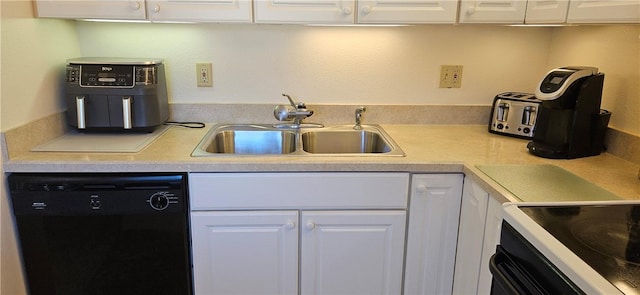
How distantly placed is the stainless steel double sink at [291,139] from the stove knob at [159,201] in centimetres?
46

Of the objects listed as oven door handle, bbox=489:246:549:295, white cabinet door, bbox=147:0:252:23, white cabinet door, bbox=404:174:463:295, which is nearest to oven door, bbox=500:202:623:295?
oven door handle, bbox=489:246:549:295

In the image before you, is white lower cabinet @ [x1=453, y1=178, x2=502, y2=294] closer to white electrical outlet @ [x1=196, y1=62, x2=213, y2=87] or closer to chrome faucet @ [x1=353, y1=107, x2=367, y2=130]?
chrome faucet @ [x1=353, y1=107, x2=367, y2=130]

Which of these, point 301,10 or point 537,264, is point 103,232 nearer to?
point 301,10

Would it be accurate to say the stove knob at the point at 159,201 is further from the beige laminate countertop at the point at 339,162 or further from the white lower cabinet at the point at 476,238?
the white lower cabinet at the point at 476,238

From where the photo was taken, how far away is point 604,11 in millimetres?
1271

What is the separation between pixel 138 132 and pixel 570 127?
5.53ft

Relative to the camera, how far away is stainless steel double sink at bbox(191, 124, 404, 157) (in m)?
1.87

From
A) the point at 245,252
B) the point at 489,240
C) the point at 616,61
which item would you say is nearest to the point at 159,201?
the point at 245,252

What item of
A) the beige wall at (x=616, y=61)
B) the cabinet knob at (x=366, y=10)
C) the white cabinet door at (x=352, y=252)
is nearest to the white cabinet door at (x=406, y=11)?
the cabinet knob at (x=366, y=10)

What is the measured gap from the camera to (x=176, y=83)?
6.31 ft

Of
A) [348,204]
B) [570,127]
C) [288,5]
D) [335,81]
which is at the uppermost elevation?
[288,5]

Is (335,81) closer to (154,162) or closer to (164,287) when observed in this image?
(154,162)

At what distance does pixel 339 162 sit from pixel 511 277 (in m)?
0.67

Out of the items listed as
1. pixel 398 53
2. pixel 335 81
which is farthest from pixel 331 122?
pixel 398 53
